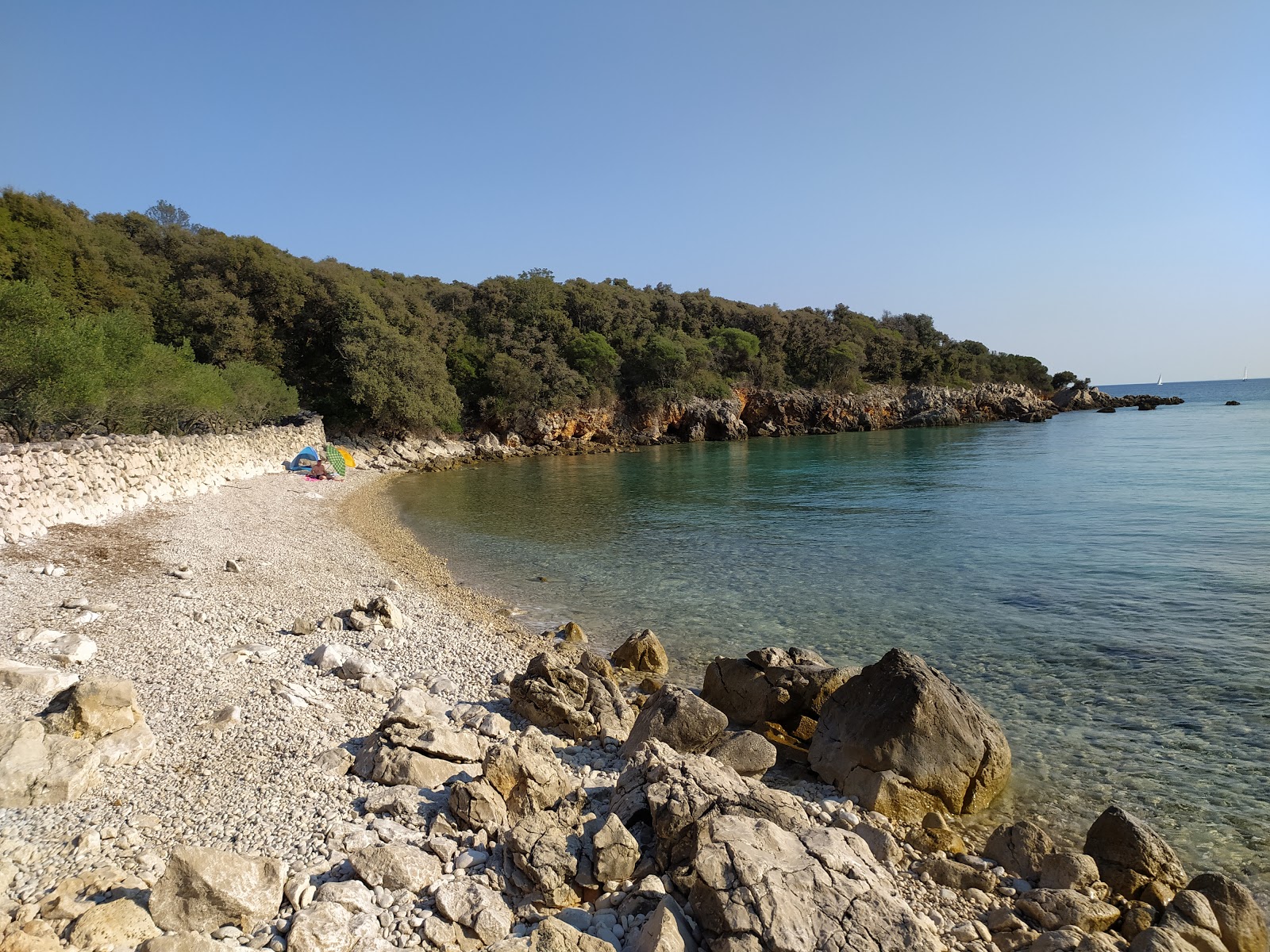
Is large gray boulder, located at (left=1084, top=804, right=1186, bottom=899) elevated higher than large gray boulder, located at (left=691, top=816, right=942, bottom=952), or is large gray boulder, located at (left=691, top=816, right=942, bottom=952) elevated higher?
large gray boulder, located at (left=691, top=816, right=942, bottom=952)

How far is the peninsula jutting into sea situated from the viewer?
15.6 feet

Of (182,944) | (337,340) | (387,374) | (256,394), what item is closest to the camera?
(182,944)

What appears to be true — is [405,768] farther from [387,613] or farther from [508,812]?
[387,613]

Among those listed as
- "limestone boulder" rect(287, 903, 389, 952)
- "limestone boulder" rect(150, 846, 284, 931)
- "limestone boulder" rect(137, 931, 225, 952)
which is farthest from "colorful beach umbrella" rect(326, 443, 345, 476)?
"limestone boulder" rect(137, 931, 225, 952)

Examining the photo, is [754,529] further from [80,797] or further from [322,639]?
[80,797]

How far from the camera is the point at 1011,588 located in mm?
14883

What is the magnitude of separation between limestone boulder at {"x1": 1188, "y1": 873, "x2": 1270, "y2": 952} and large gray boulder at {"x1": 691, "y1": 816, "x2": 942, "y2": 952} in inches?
101

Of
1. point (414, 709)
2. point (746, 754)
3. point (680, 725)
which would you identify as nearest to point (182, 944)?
point (414, 709)

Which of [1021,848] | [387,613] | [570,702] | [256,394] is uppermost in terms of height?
[256,394]

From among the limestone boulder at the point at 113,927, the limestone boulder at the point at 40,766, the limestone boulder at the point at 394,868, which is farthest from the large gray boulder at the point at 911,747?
the limestone boulder at the point at 40,766

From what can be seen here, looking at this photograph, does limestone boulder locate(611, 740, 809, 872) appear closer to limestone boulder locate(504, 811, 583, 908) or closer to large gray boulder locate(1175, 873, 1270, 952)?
limestone boulder locate(504, 811, 583, 908)

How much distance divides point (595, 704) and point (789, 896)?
14.6 feet

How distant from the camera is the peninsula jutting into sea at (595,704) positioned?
476cm

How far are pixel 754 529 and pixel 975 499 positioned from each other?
1065 centimetres
